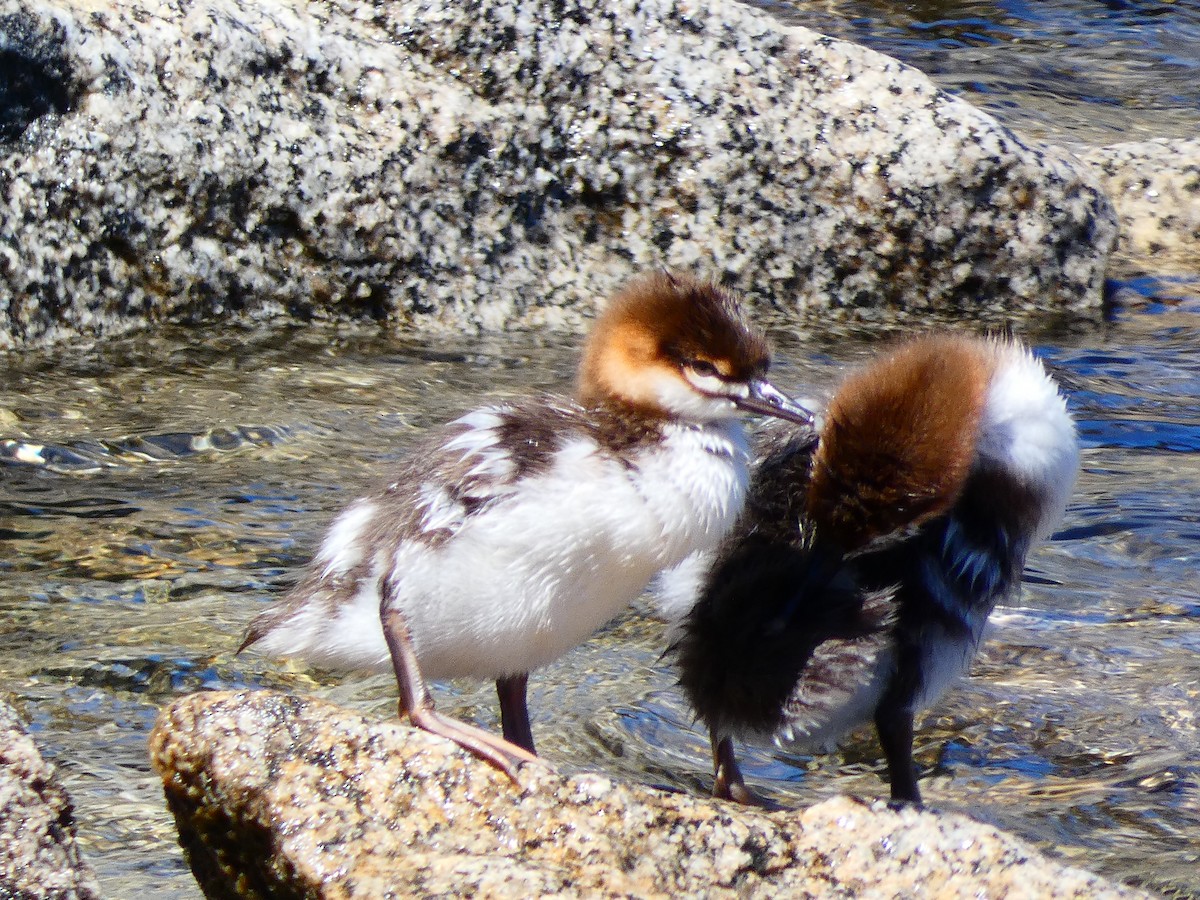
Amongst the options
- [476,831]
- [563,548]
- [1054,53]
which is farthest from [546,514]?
[1054,53]

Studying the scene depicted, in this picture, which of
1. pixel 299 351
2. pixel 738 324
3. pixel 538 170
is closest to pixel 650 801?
pixel 738 324

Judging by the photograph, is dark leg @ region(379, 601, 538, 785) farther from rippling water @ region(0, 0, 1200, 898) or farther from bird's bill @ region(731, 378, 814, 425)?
bird's bill @ region(731, 378, 814, 425)

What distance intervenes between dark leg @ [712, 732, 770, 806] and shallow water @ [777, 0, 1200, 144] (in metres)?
7.95

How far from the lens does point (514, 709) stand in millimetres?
4066

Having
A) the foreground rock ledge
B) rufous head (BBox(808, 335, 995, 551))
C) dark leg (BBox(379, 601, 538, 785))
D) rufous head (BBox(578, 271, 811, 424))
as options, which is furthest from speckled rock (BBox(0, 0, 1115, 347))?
the foreground rock ledge

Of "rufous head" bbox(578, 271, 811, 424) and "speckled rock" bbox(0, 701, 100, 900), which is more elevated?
"rufous head" bbox(578, 271, 811, 424)

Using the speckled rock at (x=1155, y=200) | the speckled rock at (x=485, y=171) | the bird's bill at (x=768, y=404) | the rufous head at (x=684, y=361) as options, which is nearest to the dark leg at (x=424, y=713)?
the rufous head at (x=684, y=361)

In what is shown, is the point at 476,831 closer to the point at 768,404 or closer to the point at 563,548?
the point at 563,548

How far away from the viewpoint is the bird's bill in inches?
153

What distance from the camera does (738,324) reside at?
3.95 meters

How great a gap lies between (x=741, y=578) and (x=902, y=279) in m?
4.31

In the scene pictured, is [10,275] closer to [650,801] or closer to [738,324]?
[738,324]

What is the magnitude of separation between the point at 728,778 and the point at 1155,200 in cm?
676

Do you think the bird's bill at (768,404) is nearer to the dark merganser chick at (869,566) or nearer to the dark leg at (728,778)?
the dark merganser chick at (869,566)
